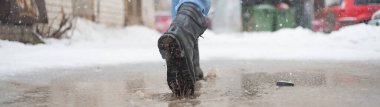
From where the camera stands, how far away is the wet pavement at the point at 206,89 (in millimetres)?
2197

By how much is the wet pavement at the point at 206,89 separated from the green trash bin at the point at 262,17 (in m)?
11.8

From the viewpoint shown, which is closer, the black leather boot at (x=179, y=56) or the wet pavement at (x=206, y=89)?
the wet pavement at (x=206, y=89)

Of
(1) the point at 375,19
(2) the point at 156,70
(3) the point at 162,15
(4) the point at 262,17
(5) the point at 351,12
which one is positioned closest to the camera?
(2) the point at 156,70

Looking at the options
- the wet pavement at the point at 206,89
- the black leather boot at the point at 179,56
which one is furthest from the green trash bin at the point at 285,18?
the black leather boot at the point at 179,56

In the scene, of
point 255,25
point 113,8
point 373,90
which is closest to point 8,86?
point 373,90

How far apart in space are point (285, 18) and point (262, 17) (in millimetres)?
715

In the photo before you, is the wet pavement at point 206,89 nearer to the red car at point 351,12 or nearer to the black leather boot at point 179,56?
the black leather boot at point 179,56

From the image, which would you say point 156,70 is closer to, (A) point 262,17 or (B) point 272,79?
(B) point 272,79

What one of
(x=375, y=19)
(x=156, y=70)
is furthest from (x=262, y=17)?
(x=156, y=70)

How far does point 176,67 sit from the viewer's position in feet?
7.71

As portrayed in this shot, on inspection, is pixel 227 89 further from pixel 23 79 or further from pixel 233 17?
pixel 233 17

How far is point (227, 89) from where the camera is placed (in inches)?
106

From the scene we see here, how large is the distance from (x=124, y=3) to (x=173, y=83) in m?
12.8

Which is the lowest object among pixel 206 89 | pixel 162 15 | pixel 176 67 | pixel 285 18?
pixel 206 89
